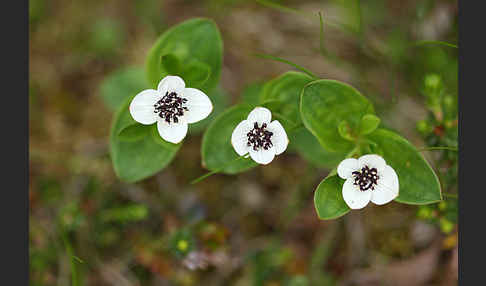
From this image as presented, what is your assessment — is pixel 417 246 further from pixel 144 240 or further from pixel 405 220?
pixel 144 240

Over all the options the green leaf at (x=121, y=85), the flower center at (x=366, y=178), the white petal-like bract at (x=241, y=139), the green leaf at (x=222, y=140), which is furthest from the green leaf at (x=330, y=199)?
the green leaf at (x=121, y=85)

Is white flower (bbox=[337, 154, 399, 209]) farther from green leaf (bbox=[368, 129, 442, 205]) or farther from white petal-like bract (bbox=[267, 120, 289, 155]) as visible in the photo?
white petal-like bract (bbox=[267, 120, 289, 155])

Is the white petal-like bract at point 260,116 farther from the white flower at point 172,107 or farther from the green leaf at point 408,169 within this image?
the green leaf at point 408,169

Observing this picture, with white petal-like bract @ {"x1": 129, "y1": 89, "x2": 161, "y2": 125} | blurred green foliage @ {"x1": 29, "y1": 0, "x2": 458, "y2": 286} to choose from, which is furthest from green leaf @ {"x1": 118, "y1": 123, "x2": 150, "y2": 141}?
blurred green foliage @ {"x1": 29, "y1": 0, "x2": 458, "y2": 286}

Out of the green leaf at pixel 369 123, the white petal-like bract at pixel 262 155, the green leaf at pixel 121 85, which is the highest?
the green leaf at pixel 121 85

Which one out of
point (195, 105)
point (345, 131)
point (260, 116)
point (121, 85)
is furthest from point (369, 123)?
point (121, 85)

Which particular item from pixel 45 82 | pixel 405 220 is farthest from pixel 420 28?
pixel 45 82
